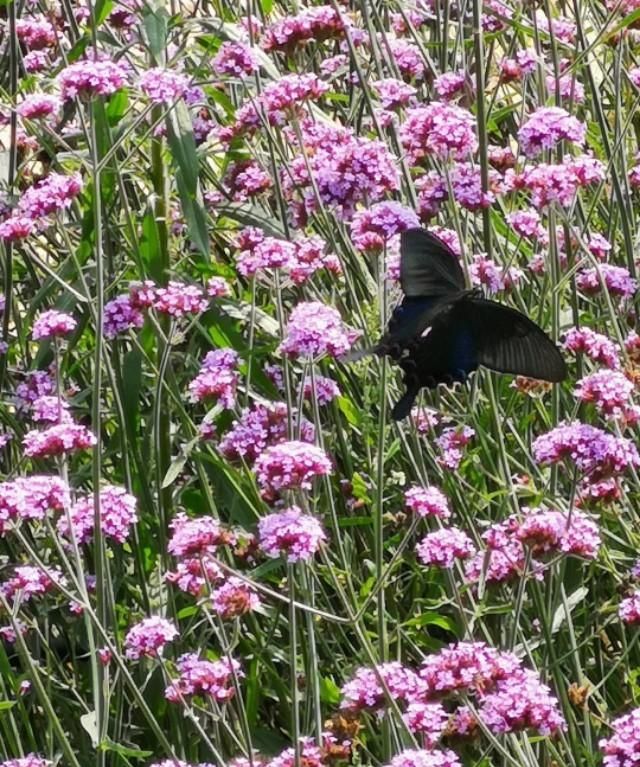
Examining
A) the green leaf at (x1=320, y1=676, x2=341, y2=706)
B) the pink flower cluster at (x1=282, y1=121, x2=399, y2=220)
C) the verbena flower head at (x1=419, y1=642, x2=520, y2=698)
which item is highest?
the pink flower cluster at (x1=282, y1=121, x2=399, y2=220)

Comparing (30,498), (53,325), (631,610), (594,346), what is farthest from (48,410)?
(631,610)

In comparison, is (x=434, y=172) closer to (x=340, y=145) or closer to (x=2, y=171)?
(x=340, y=145)

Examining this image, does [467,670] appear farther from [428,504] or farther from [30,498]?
[30,498]

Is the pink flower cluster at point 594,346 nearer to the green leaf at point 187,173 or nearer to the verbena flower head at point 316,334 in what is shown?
the verbena flower head at point 316,334

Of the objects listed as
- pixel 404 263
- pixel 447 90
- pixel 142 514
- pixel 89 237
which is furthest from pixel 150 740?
pixel 447 90

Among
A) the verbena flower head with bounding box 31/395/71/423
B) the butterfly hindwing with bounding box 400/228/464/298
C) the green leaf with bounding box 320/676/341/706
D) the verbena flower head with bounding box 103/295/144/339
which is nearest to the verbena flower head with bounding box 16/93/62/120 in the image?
the verbena flower head with bounding box 103/295/144/339

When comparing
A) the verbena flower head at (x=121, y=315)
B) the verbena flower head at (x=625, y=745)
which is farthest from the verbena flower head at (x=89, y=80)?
the verbena flower head at (x=625, y=745)

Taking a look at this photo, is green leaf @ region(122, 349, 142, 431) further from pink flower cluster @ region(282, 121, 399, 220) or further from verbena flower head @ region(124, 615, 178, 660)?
verbena flower head @ region(124, 615, 178, 660)

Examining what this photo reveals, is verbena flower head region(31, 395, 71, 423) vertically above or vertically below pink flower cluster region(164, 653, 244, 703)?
above
